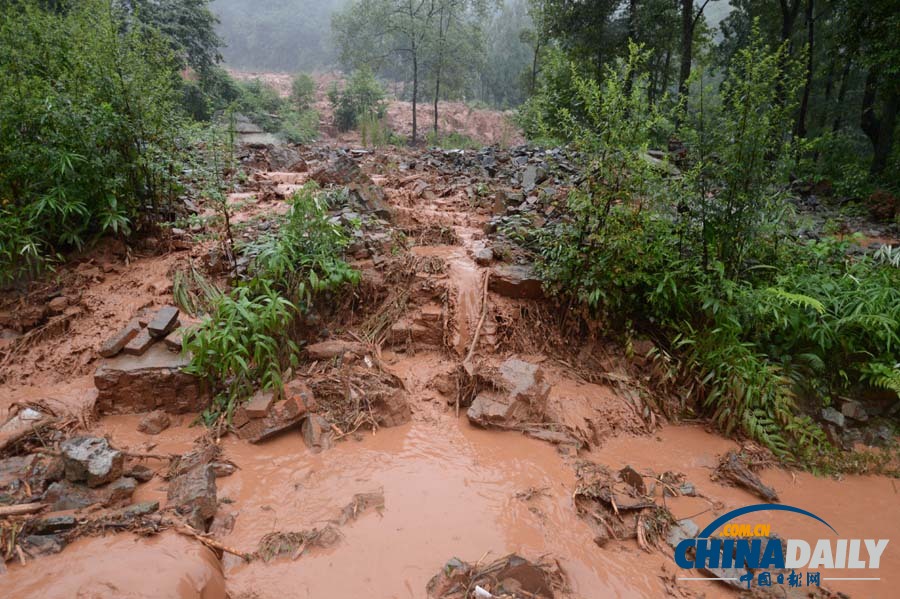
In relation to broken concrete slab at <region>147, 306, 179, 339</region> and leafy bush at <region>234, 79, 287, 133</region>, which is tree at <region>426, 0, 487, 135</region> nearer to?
leafy bush at <region>234, 79, 287, 133</region>

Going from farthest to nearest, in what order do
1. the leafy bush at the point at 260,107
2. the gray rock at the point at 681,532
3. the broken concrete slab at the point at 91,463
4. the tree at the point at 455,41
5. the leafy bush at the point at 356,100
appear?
the leafy bush at the point at 356,100 < the tree at the point at 455,41 < the leafy bush at the point at 260,107 < the gray rock at the point at 681,532 < the broken concrete slab at the point at 91,463

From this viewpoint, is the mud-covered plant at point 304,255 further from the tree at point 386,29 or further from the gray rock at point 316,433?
the tree at point 386,29

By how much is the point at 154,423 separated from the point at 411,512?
Result: 2.15 metres

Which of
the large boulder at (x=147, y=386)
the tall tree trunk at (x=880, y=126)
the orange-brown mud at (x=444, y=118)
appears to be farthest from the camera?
the orange-brown mud at (x=444, y=118)

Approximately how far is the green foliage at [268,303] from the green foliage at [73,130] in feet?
4.60

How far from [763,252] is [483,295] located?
288 centimetres

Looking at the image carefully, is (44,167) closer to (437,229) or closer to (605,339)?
(437,229)

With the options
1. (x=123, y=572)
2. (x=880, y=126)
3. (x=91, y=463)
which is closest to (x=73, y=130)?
(x=91, y=463)

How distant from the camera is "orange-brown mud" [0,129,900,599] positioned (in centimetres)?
217

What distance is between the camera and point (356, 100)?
2461 centimetres

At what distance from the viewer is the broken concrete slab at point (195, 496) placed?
2.46 meters

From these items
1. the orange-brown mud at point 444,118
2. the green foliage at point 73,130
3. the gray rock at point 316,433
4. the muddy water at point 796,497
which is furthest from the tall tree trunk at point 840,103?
the green foliage at point 73,130

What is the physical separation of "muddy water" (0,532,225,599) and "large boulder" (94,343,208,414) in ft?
4.85

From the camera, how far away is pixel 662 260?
430 centimetres
